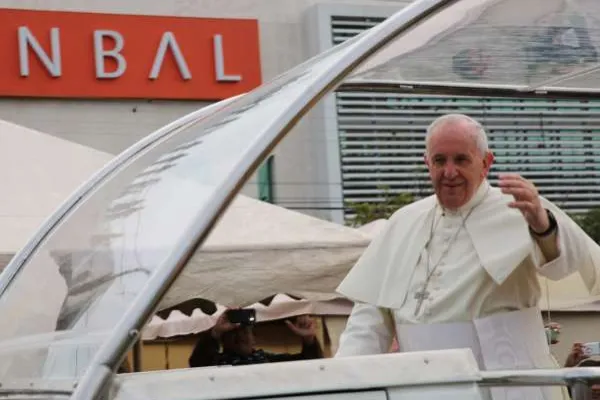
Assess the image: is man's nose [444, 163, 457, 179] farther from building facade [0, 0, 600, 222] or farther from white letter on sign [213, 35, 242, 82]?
white letter on sign [213, 35, 242, 82]

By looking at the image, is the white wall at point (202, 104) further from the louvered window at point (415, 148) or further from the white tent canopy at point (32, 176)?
the white tent canopy at point (32, 176)

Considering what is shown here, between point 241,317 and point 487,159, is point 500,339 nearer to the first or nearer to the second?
point 487,159

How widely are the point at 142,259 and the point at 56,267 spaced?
597 mm

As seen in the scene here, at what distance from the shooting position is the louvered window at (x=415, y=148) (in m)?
21.5

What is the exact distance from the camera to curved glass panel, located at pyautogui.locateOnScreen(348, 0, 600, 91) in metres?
2.73

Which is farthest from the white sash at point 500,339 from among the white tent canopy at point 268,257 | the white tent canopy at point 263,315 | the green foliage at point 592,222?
the green foliage at point 592,222

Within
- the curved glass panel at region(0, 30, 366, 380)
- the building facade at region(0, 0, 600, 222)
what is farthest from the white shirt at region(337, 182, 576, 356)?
the building facade at region(0, 0, 600, 222)

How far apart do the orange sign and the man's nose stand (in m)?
17.6

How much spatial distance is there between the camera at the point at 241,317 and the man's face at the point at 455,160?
15.3 ft

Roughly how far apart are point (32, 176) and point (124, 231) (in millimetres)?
4299

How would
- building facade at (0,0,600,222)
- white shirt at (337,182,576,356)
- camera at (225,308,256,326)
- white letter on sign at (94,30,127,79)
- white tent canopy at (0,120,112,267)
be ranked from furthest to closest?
white letter on sign at (94,30,127,79), building facade at (0,0,600,222), camera at (225,308,256,326), white tent canopy at (0,120,112,267), white shirt at (337,182,576,356)

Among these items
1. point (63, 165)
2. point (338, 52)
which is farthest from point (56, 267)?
point (63, 165)

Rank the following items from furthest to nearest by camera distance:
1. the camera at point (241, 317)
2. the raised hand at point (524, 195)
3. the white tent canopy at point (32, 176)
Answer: the camera at point (241, 317), the white tent canopy at point (32, 176), the raised hand at point (524, 195)

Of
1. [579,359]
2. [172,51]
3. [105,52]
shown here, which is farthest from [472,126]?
[172,51]
